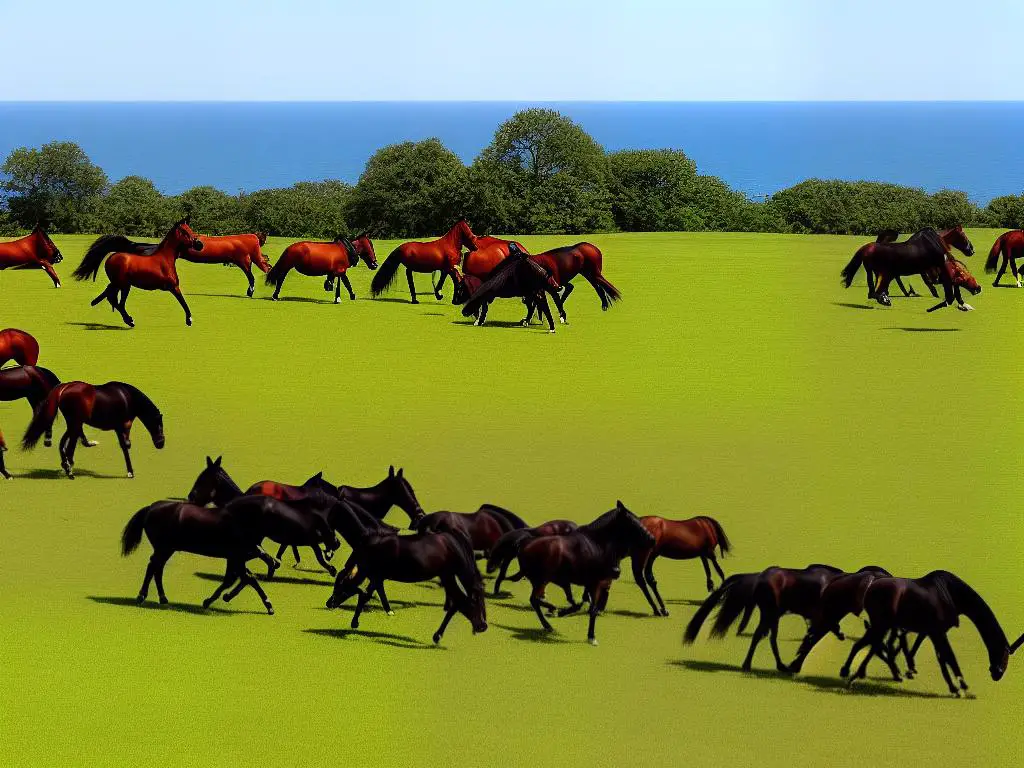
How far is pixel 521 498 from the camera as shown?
1725 centimetres

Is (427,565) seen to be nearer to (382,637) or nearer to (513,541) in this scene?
(382,637)

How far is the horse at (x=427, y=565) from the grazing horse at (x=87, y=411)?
609cm

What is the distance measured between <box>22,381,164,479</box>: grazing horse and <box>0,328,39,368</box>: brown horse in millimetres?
3031

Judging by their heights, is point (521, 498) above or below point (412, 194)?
above

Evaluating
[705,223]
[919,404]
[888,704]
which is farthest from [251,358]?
[705,223]

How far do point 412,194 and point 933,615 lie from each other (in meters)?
46.4

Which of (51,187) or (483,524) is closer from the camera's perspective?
(483,524)

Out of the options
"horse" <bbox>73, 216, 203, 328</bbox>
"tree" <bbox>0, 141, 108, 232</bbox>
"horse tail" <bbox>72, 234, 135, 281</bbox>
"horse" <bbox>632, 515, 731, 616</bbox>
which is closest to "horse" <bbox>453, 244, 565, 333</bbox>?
"horse" <bbox>73, 216, 203, 328</bbox>

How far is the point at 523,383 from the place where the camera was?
80.6 ft

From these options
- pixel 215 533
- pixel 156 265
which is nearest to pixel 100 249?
pixel 156 265

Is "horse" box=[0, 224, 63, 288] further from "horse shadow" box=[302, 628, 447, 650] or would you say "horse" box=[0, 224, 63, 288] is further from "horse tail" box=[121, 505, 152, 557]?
"horse shadow" box=[302, 628, 447, 650]

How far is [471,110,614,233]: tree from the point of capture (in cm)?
5531

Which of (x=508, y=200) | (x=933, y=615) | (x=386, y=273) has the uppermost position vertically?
(x=933, y=615)

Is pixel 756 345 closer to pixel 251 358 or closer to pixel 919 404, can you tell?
pixel 919 404
